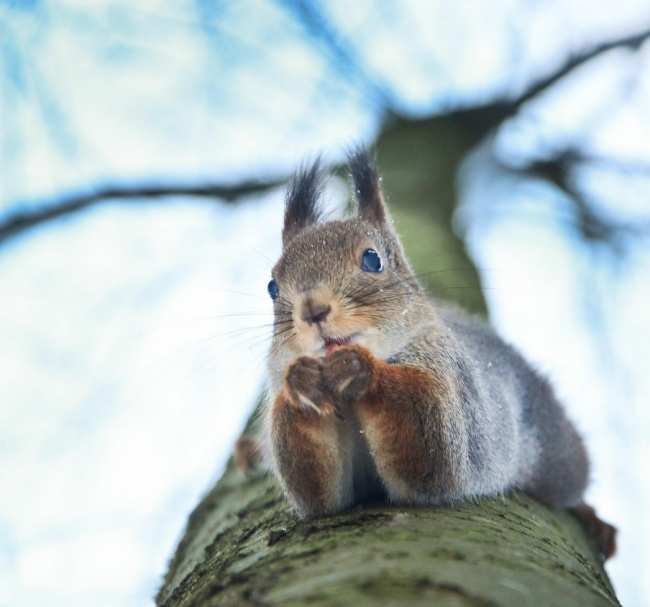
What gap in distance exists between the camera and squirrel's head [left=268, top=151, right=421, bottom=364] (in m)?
1.94

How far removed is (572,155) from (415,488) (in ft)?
7.82

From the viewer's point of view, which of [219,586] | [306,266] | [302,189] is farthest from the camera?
[302,189]

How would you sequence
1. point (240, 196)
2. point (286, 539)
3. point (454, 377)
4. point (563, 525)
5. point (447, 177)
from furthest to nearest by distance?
point (447, 177)
point (240, 196)
point (563, 525)
point (454, 377)
point (286, 539)

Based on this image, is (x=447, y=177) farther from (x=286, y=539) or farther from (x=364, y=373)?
(x=286, y=539)

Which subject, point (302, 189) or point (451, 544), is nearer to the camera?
point (451, 544)

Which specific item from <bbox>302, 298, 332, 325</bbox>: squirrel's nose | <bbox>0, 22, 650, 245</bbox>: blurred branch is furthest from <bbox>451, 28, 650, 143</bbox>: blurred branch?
<bbox>302, 298, 332, 325</bbox>: squirrel's nose

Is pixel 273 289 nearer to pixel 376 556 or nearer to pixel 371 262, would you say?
pixel 371 262

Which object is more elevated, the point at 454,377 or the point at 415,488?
the point at 454,377

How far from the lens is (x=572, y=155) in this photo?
373 cm

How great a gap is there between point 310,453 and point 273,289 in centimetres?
60

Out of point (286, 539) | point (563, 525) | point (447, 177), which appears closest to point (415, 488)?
point (286, 539)

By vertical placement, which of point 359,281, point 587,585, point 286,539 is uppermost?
point 359,281

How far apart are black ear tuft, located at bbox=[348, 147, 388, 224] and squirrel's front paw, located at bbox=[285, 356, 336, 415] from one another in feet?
2.83

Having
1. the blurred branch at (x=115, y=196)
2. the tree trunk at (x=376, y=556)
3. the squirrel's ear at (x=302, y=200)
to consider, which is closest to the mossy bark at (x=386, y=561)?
the tree trunk at (x=376, y=556)
